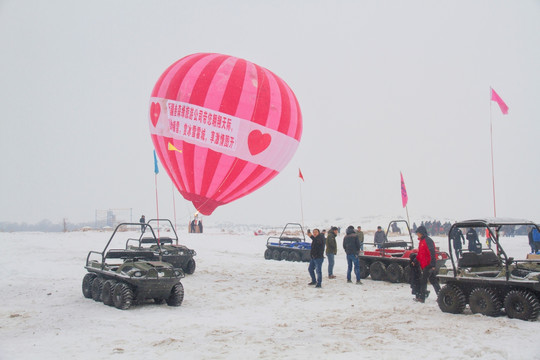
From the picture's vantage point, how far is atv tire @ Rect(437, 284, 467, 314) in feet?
33.0

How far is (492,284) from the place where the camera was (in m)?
9.71

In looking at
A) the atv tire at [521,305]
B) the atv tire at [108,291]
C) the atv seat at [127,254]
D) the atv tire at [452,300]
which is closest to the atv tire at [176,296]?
the atv tire at [108,291]

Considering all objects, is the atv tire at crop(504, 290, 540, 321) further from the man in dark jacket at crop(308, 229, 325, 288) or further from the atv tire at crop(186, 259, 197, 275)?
the atv tire at crop(186, 259, 197, 275)

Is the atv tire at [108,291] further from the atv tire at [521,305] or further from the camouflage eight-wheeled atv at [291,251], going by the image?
the camouflage eight-wheeled atv at [291,251]

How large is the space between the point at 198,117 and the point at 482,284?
46.1 ft

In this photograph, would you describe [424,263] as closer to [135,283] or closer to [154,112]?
[135,283]

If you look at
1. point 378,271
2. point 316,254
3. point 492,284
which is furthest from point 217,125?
point 492,284

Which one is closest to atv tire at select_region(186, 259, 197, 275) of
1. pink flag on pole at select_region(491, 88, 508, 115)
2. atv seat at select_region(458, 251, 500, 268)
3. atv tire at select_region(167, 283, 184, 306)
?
atv tire at select_region(167, 283, 184, 306)

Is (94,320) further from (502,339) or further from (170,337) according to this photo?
(502,339)

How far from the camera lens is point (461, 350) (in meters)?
7.04

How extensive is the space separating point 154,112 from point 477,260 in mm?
16249

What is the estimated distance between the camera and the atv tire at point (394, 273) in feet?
52.2

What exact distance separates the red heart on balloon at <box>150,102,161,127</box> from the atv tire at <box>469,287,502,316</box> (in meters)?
16.2

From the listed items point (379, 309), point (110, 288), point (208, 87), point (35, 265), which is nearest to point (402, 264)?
point (379, 309)
